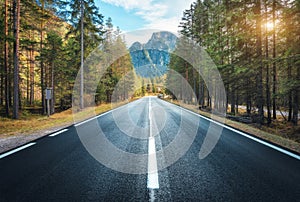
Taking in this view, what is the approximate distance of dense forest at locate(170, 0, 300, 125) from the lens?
1000 cm

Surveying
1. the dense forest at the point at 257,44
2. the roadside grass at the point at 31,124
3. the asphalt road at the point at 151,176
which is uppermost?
the dense forest at the point at 257,44

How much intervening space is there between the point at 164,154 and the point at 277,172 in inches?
92.6

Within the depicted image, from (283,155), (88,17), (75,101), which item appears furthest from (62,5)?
(283,155)

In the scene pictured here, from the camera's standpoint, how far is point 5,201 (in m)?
2.40

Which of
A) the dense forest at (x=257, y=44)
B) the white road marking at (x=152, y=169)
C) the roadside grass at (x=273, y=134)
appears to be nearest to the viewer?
the white road marking at (x=152, y=169)

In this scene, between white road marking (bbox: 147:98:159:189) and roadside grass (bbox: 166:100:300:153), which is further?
roadside grass (bbox: 166:100:300:153)

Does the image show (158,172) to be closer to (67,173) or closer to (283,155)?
(67,173)

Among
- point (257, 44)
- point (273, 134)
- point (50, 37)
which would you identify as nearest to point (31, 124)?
point (273, 134)

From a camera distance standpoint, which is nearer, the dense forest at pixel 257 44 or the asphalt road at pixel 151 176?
the asphalt road at pixel 151 176

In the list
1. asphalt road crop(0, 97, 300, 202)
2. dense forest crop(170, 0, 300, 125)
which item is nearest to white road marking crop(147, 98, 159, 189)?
asphalt road crop(0, 97, 300, 202)

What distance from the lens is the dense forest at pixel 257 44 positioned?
1000cm

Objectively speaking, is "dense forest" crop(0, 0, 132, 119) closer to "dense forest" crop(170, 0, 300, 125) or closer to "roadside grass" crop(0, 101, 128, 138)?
"roadside grass" crop(0, 101, 128, 138)

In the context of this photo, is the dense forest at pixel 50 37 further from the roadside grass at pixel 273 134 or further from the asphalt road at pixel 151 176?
the roadside grass at pixel 273 134

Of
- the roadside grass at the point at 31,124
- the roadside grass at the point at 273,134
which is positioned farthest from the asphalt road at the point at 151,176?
the roadside grass at the point at 31,124
